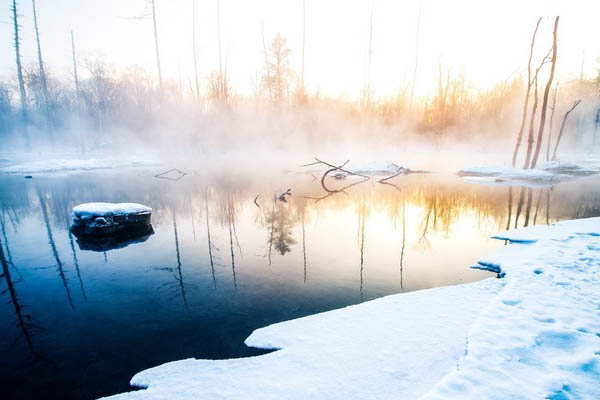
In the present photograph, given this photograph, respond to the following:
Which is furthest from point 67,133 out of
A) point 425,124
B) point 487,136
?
point 487,136

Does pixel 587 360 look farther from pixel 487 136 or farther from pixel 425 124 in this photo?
pixel 487 136

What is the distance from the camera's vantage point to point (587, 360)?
212cm

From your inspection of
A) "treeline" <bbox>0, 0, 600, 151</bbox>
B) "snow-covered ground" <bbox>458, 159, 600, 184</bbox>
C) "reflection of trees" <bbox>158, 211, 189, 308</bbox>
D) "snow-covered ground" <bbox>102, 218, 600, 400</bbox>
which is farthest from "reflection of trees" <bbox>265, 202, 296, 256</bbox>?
"treeline" <bbox>0, 0, 600, 151</bbox>

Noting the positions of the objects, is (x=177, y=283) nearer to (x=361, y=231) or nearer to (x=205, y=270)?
(x=205, y=270)

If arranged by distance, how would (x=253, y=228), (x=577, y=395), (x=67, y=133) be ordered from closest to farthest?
(x=577, y=395) → (x=253, y=228) → (x=67, y=133)

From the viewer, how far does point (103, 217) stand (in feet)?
22.8

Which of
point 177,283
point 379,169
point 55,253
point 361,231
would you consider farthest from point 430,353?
point 379,169

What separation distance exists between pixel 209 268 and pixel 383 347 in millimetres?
3593

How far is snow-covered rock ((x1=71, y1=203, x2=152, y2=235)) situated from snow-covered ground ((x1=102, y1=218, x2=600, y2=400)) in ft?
18.8

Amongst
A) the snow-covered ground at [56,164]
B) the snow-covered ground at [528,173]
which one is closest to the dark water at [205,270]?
the snow-covered ground at [528,173]

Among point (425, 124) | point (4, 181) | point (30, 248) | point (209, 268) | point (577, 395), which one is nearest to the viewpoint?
point (577, 395)

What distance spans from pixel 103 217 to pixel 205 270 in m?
3.85

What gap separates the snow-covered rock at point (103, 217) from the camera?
6.95 m

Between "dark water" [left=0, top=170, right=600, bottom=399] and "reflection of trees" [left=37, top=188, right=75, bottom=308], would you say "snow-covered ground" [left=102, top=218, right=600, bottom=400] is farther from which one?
"reflection of trees" [left=37, top=188, right=75, bottom=308]
